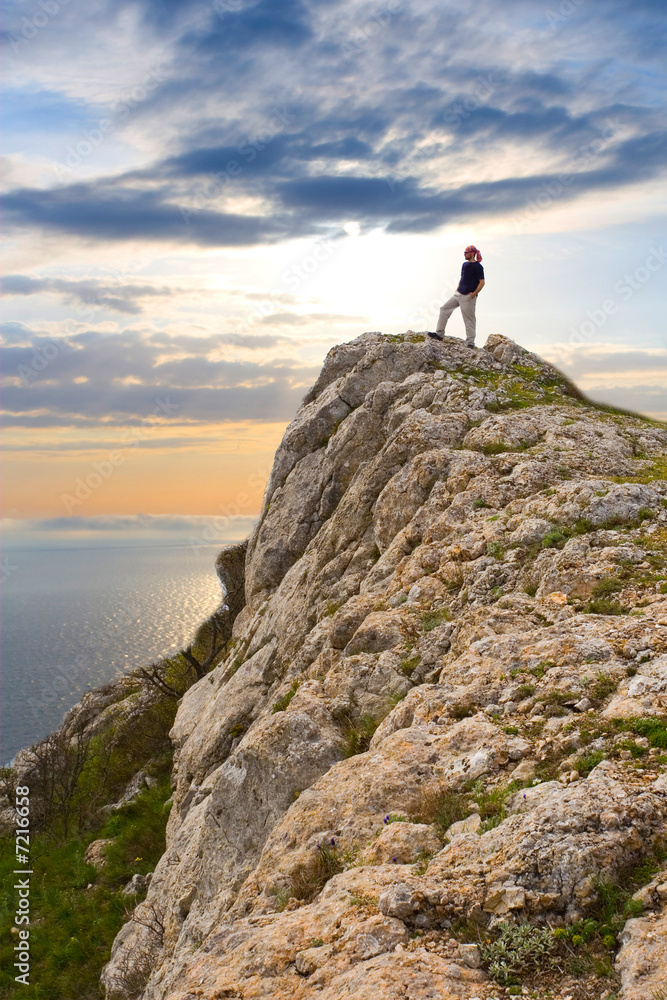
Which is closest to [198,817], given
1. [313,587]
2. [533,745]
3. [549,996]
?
[313,587]

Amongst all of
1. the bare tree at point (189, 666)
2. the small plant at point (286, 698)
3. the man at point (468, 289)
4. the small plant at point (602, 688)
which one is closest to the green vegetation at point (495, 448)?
the small plant at point (286, 698)

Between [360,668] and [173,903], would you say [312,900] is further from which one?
[173,903]

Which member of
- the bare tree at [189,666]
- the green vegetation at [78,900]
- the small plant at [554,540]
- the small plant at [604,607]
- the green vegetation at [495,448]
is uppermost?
the green vegetation at [495,448]

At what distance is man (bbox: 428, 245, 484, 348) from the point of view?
78.9 ft

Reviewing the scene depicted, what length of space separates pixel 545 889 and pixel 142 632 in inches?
5423

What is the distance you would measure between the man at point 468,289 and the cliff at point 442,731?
3.39 m

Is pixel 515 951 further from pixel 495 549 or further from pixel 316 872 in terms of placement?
pixel 495 549

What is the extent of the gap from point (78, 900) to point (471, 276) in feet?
90.2

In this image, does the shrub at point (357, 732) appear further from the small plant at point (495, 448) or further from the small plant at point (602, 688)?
the small plant at point (495, 448)

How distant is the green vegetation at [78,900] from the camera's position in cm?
2070

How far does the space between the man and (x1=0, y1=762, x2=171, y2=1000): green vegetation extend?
23240mm

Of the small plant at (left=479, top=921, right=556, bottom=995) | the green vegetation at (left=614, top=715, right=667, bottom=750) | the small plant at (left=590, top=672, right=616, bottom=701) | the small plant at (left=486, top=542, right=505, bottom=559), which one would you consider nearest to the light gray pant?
the small plant at (left=486, top=542, right=505, bottom=559)

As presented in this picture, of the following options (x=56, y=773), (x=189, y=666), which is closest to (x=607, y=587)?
(x=189, y=666)

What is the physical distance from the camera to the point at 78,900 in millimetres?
24281
